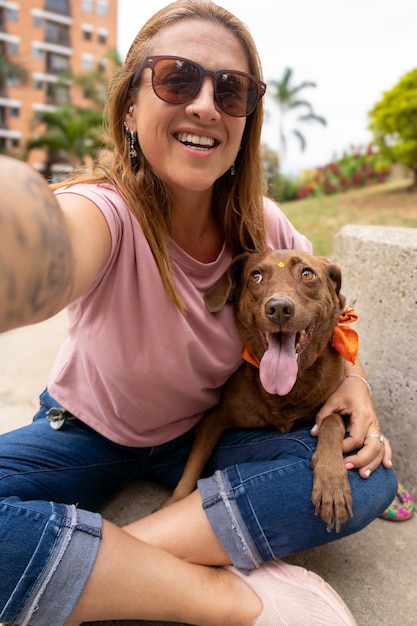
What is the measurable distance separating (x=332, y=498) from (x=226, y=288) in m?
0.88

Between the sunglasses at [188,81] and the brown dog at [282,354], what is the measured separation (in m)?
0.64

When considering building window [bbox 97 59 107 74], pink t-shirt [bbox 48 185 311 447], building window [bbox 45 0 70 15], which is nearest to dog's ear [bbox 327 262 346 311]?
pink t-shirt [bbox 48 185 311 447]

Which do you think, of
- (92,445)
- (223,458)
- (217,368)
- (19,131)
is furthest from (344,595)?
(19,131)

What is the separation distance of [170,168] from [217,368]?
2.67 ft

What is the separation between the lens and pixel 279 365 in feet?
6.64

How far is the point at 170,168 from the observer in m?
1.92

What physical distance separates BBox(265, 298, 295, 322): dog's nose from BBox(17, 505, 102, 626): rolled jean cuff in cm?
98

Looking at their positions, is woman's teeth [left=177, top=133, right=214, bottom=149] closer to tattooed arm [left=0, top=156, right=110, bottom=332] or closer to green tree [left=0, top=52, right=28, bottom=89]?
tattooed arm [left=0, top=156, right=110, bottom=332]

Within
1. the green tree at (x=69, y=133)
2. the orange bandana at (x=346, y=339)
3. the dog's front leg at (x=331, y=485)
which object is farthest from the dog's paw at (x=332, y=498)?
the green tree at (x=69, y=133)

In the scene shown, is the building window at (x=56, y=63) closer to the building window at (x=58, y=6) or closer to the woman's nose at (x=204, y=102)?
the building window at (x=58, y=6)

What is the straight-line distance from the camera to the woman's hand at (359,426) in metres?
1.97

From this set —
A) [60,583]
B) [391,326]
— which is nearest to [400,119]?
[391,326]

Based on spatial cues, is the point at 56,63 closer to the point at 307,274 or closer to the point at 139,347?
the point at 307,274

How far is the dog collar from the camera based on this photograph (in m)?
2.19
